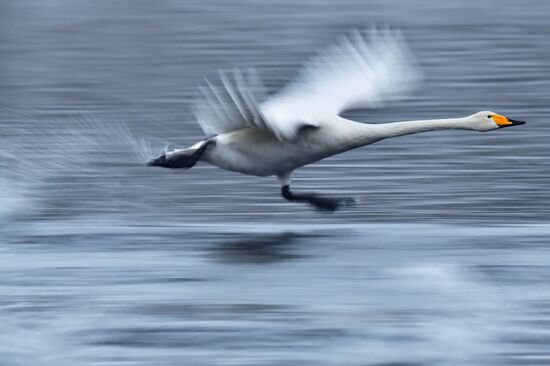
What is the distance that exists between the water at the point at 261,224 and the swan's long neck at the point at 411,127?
2.25 ft

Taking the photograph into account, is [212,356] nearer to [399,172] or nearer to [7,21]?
[399,172]

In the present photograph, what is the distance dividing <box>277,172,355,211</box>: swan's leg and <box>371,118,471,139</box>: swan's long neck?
2.33 ft

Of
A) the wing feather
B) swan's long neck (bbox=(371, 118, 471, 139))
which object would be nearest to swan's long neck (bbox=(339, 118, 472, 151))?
swan's long neck (bbox=(371, 118, 471, 139))

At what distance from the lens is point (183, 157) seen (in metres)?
10.2

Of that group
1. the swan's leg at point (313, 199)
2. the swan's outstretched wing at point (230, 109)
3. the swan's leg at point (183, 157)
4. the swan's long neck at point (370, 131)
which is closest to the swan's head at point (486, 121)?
the swan's long neck at point (370, 131)

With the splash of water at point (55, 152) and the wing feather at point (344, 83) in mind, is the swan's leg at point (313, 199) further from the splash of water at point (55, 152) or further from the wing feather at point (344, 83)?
the splash of water at point (55, 152)

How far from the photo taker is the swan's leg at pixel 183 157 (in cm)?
1011

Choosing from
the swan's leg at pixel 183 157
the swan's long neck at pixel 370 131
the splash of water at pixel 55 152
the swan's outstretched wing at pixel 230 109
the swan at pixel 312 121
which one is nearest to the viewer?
the swan's outstretched wing at pixel 230 109

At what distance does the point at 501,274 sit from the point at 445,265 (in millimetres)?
360

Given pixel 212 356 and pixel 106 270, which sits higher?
pixel 106 270

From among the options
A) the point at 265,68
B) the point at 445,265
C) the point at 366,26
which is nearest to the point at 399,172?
the point at 445,265

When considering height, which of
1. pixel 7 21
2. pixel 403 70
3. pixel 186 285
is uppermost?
pixel 7 21

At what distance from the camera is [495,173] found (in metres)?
11.8

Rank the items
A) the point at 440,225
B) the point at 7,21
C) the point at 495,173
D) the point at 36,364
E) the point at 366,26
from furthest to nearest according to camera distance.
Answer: the point at 7,21 < the point at 366,26 < the point at 495,173 < the point at 440,225 < the point at 36,364
